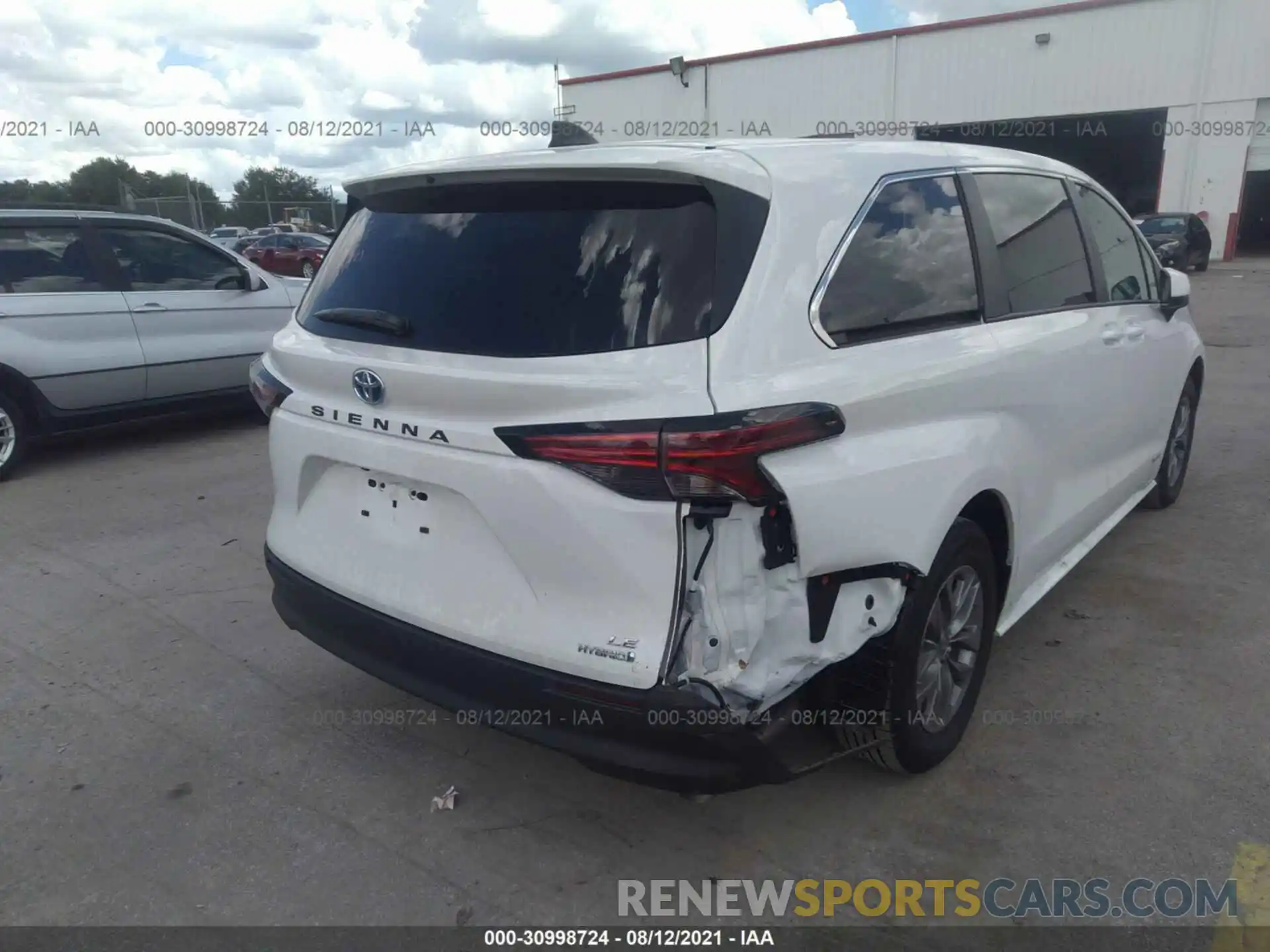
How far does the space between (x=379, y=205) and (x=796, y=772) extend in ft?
6.78

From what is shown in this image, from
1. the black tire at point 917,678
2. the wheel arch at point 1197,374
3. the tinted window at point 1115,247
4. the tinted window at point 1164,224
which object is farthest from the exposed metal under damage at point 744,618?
the tinted window at point 1164,224

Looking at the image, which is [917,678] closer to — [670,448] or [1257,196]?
[670,448]

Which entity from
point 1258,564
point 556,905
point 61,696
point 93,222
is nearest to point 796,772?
point 556,905

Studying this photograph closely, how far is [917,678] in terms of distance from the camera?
8.85ft

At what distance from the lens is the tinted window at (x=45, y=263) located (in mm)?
6336

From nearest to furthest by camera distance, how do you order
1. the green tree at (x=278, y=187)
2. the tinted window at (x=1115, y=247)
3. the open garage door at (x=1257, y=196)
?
the tinted window at (x=1115, y=247), the open garage door at (x=1257, y=196), the green tree at (x=278, y=187)

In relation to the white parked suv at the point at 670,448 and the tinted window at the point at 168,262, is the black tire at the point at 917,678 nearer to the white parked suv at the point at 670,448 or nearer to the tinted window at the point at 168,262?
the white parked suv at the point at 670,448

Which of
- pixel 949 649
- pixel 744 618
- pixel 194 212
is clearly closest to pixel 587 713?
pixel 744 618

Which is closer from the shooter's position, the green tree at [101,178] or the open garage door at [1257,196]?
the open garage door at [1257,196]

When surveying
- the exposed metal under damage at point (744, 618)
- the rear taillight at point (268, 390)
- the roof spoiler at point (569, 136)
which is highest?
the roof spoiler at point (569, 136)

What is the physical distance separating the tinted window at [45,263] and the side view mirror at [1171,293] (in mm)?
6710

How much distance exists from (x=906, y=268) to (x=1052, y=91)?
94.5 feet

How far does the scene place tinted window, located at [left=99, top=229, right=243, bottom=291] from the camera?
6977 mm

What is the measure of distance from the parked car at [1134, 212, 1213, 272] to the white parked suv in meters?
21.0
